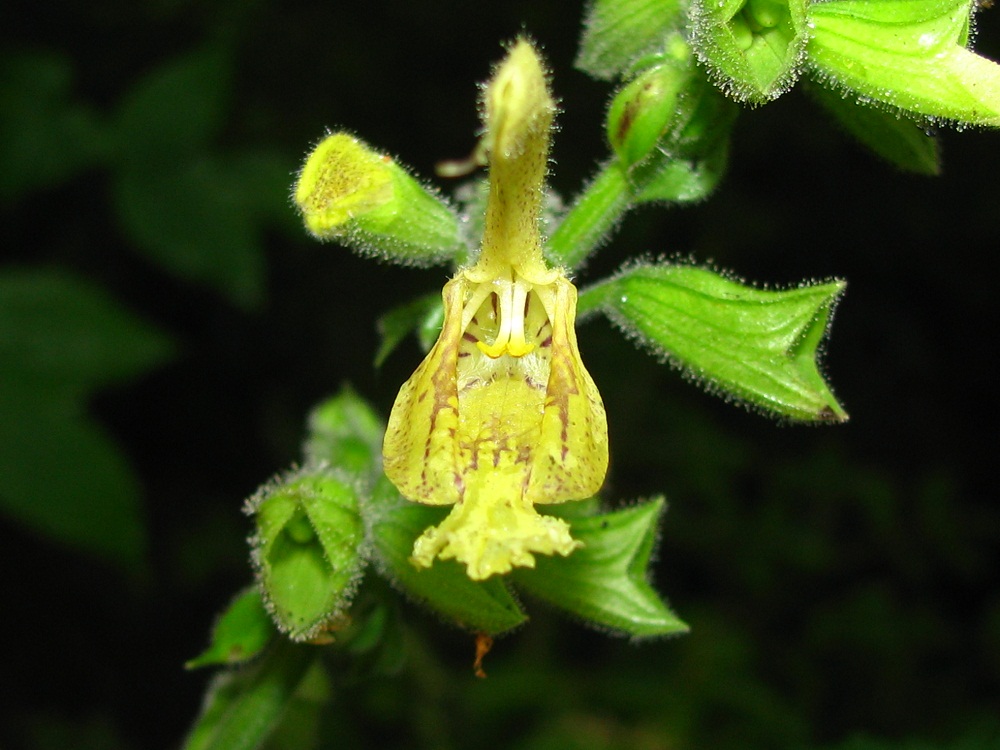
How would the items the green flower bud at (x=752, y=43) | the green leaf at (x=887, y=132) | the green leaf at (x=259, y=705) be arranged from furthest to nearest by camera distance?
the green leaf at (x=259, y=705), the green leaf at (x=887, y=132), the green flower bud at (x=752, y=43)

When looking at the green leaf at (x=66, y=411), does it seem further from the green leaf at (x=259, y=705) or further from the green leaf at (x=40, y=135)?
the green leaf at (x=259, y=705)

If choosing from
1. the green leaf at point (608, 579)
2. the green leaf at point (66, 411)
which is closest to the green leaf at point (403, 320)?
the green leaf at point (608, 579)

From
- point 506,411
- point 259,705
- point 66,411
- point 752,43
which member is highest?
point 752,43

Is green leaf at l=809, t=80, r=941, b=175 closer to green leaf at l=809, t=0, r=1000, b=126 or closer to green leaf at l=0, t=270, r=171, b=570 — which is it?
green leaf at l=809, t=0, r=1000, b=126

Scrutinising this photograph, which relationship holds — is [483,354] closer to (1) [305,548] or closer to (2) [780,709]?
(1) [305,548]

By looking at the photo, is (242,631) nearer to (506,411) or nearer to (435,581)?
(435,581)

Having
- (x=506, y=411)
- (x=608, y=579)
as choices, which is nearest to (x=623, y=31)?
(x=506, y=411)
